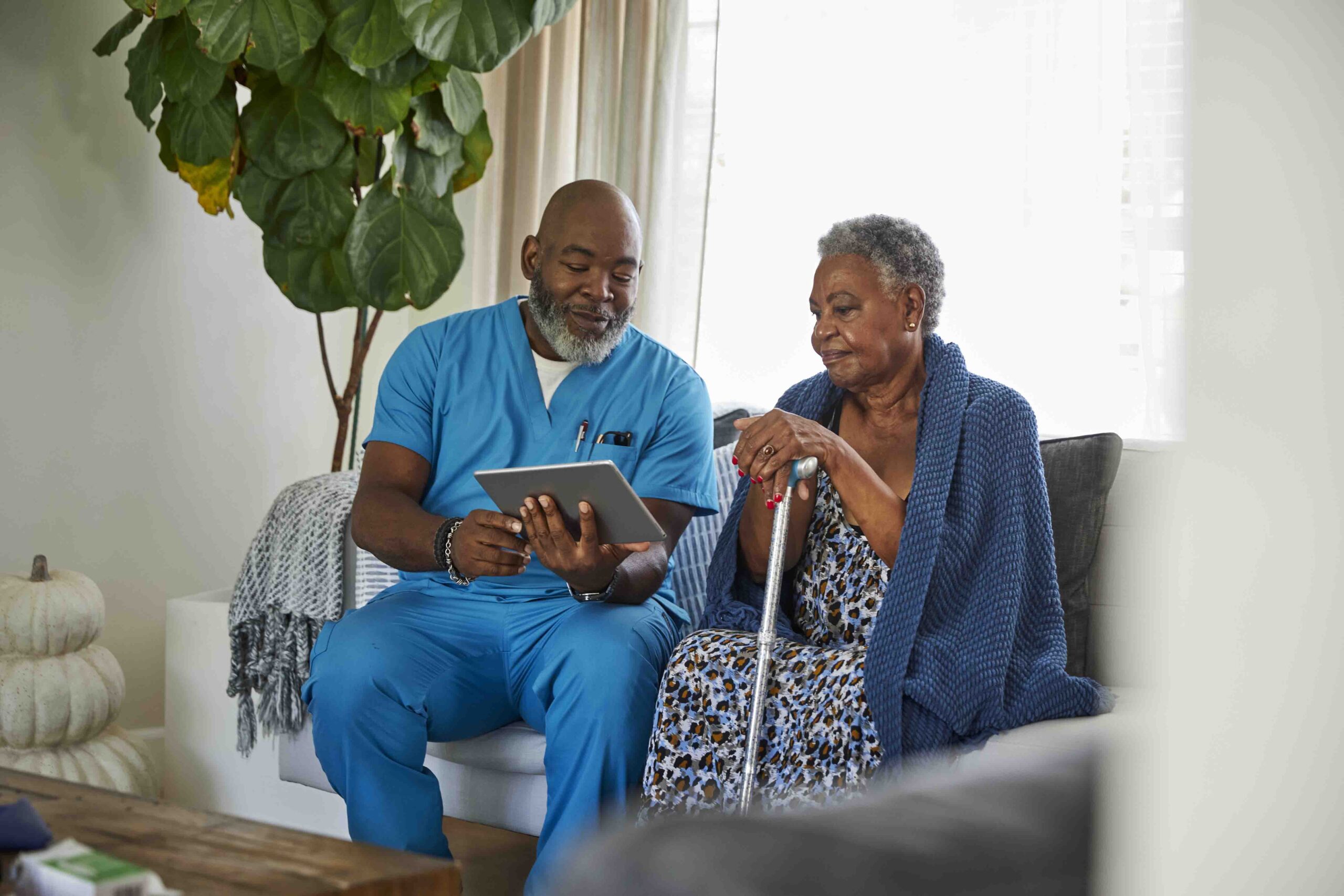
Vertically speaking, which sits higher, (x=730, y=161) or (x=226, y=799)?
(x=730, y=161)

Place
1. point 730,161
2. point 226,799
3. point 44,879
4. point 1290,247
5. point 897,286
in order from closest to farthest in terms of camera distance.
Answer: point 1290,247
point 44,879
point 897,286
point 226,799
point 730,161

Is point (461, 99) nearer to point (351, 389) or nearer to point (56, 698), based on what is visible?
point (351, 389)

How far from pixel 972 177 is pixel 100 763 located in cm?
222

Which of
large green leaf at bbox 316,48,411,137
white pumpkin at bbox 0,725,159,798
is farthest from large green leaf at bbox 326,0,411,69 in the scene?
white pumpkin at bbox 0,725,159,798

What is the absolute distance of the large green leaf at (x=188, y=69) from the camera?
8.05 feet

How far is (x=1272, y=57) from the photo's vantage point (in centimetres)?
23

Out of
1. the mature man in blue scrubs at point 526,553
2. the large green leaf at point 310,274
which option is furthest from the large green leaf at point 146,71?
the mature man in blue scrubs at point 526,553

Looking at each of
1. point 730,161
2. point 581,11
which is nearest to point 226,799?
point 730,161

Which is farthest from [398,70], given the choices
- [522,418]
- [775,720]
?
[775,720]

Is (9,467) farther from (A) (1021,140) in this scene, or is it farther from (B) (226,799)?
(A) (1021,140)

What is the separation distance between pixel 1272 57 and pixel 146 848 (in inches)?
41.1

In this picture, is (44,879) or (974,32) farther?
(974,32)

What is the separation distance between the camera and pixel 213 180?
2654mm

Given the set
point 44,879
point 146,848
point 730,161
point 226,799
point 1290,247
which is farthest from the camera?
point 730,161
